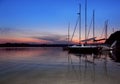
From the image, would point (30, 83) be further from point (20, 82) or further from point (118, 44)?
point (118, 44)

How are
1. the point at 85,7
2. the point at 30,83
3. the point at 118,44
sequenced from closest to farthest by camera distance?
the point at 30,83 → the point at 85,7 → the point at 118,44

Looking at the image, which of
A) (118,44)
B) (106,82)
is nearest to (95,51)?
(118,44)

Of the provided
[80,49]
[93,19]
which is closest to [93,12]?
[93,19]

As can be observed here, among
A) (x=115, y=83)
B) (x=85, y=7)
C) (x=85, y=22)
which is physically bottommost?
(x=115, y=83)

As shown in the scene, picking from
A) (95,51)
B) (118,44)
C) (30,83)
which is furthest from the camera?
(118,44)

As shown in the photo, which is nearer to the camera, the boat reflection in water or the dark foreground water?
the dark foreground water

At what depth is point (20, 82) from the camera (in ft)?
45.4

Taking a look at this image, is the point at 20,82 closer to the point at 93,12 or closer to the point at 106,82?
the point at 106,82

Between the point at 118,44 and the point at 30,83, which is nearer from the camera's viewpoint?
the point at 30,83

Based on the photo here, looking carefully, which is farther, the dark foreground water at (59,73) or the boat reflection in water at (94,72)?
the boat reflection in water at (94,72)

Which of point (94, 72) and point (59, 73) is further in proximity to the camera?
point (94, 72)

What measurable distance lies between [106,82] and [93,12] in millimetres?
55637

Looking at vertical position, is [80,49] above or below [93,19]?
below

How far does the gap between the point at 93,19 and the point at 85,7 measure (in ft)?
15.3
